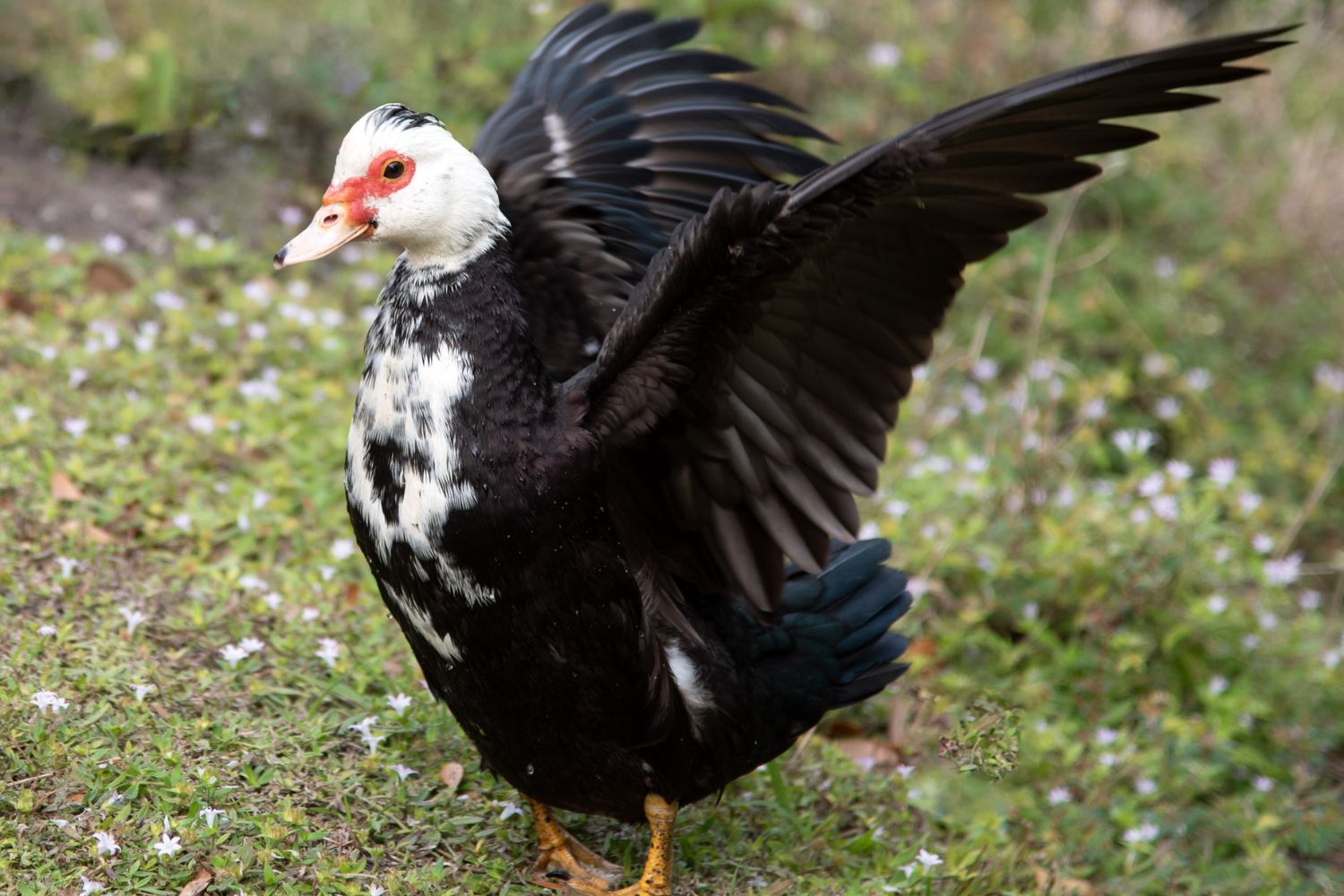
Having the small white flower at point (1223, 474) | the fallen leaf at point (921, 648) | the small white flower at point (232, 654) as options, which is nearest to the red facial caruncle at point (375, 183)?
the small white flower at point (232, 654)

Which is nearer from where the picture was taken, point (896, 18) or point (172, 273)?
point (172, 273)

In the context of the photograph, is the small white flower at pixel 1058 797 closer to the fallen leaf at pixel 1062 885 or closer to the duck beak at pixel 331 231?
the fallen leaf at pixel 1062 885

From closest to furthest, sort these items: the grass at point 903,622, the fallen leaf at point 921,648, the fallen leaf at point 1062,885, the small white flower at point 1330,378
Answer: the grass at point 903,622
the fallen leaf at point 1062,885
the fallen leaf at point 921,648
the small white flower at point 1330,378

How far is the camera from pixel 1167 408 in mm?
5895

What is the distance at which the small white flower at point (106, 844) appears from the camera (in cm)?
309

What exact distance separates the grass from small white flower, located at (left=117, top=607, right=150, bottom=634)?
0.09ft

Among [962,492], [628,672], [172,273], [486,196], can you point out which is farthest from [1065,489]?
[172,273]

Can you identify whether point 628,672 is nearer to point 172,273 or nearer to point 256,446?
point 256,446

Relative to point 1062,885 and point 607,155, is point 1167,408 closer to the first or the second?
point 1062,885

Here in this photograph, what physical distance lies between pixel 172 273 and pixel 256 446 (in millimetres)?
1053

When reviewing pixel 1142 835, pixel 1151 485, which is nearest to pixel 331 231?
pixel 1142 835

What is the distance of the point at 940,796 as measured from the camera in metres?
3.99

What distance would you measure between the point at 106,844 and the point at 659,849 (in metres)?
1.22

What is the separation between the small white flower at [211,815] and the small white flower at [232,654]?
0.53 m
